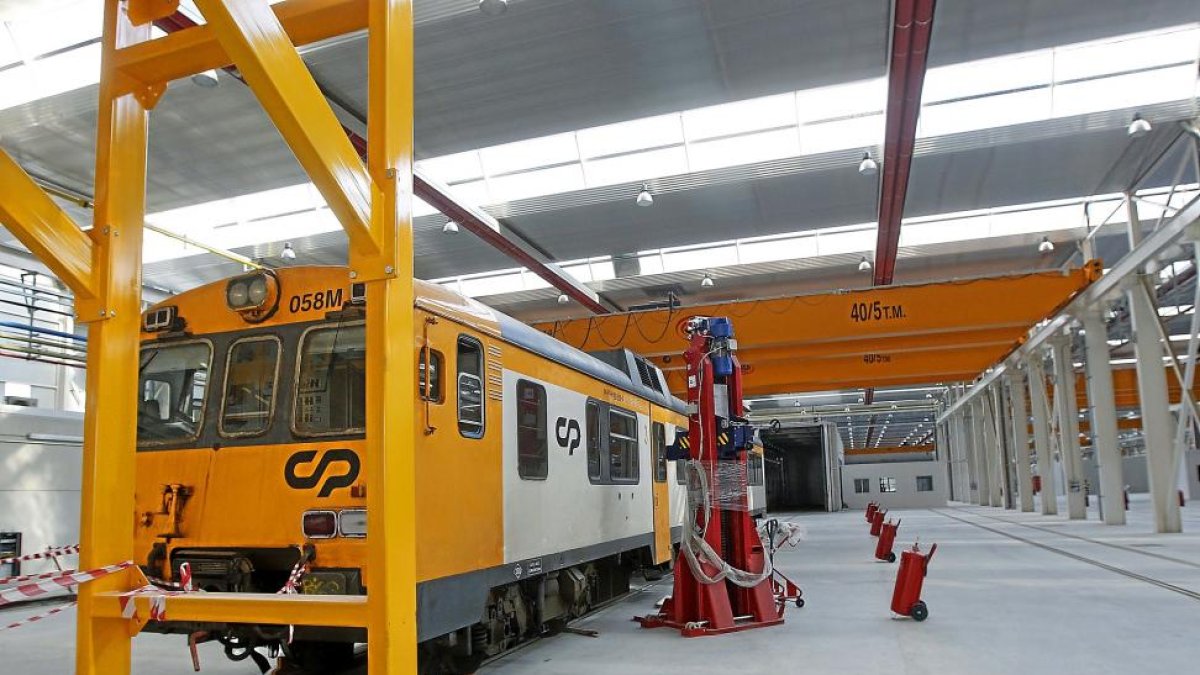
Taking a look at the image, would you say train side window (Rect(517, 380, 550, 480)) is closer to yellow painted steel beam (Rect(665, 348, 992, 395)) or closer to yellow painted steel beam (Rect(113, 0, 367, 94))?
yellow painted steel beam (Rect(113, 0, 367, 94))

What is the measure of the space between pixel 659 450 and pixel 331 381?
6.11 m

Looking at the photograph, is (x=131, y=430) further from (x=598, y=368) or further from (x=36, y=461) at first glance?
(x=36, y=461)

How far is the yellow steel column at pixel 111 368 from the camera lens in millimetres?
3367

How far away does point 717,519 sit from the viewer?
7438 millimetres

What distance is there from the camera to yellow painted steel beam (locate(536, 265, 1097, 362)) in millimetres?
15570

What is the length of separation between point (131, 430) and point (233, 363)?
5.90ft

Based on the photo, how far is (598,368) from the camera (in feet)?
27.2

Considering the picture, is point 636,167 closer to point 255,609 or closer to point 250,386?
point 250,386

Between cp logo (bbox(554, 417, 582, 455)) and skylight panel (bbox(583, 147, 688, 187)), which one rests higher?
skylight panel (bbox(583, 147, 688, 187))

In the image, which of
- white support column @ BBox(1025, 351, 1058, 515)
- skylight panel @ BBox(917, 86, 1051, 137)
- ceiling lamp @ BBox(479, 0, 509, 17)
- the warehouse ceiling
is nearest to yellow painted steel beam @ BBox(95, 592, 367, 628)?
ceiling lamp @ BBox(479, 0, 509, 17)

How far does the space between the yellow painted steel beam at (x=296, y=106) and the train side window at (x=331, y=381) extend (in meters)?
1.89

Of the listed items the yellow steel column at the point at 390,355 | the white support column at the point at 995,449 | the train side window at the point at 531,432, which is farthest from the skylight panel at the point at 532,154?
the white support column at the point at 995,449

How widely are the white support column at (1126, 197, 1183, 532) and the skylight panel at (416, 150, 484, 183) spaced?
1182 cm

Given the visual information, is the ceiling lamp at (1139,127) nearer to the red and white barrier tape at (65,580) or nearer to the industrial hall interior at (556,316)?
the industrial hall interior at (556,316)
